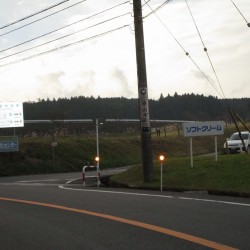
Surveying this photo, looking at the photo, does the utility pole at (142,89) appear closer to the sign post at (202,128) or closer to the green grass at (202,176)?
the green grass at (202,176)

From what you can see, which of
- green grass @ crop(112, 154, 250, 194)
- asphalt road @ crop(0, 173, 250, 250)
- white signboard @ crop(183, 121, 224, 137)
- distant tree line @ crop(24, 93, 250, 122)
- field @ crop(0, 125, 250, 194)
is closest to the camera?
asphalt road @ crop(0, 173, 250, 250)

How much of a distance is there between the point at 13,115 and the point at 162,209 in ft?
136

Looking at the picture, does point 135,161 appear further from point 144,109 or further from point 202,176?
point 202,176

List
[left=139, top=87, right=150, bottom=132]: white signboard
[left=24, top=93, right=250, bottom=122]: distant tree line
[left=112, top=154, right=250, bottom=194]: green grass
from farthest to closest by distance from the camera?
1. [left=24, top=93, right=250, bottom=122]: distant tree line
2. [left=139, top=87, right=150, bottom=132]: white signboard
3. [left=112, top=154, right=250, bottom=194]: green grass

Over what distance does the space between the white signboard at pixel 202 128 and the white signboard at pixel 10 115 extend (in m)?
33.8

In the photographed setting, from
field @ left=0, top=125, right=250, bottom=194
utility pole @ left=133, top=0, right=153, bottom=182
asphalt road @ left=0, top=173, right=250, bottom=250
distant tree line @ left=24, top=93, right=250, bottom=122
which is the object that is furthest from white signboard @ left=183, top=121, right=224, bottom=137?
distant tree line @ left=24, top=93, right=250, bottom=122

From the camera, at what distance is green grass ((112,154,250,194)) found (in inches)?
602

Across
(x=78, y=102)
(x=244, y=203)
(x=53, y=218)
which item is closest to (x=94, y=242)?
(x=53, y=218)

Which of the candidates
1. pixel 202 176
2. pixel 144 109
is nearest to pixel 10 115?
pixel 144 109

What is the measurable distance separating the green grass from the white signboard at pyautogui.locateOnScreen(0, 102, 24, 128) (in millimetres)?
31789

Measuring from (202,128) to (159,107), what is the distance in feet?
442

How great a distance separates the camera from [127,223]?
31.0 feet

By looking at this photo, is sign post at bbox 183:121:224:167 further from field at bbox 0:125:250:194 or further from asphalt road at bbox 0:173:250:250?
asphalt road at bbox 0:173:250:250

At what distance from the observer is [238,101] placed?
149 m
